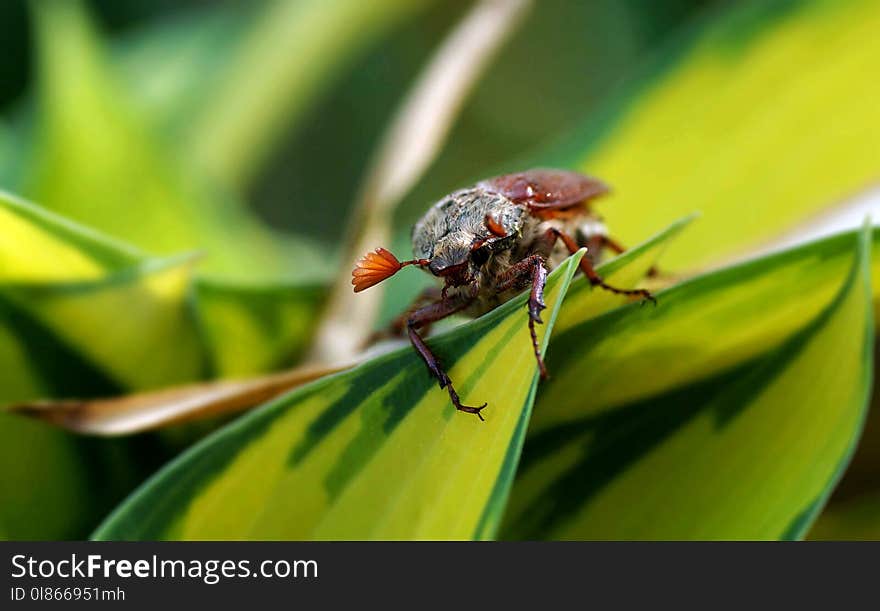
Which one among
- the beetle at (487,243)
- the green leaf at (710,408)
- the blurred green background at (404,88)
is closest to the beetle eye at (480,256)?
the beetle at (487,243)

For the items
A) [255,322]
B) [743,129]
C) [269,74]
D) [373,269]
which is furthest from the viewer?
[269,74]

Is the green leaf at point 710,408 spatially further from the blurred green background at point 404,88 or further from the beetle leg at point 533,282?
the blurred green background at point 404,88

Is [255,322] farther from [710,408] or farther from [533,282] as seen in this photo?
[710,408]

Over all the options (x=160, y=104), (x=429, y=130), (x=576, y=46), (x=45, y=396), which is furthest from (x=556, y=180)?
(x=576, y=46)

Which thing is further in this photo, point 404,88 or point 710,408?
point 404,88

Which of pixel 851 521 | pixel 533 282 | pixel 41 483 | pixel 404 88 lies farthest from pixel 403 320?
pixel 404 88

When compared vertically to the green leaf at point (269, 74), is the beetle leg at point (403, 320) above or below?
below

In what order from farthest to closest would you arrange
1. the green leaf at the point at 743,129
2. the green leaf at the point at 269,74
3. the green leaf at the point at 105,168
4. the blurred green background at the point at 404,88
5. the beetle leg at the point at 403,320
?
1. the blurred green background at the point at 404,88
2. the green leaf at the point at 269,74
3. the green leaf at the point at 105,168
4. the green leaf at the point at 743,129
5. the beetle leg at the point at 403,320

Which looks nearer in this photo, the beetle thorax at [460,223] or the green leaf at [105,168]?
the beetle thorax at [460,223]
